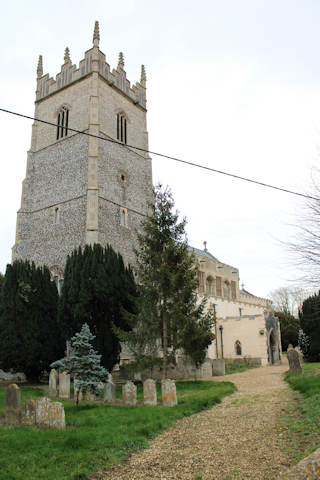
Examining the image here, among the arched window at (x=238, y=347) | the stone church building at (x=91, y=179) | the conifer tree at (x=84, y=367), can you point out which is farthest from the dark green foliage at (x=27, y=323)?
the arched window at (x=238, y=347)

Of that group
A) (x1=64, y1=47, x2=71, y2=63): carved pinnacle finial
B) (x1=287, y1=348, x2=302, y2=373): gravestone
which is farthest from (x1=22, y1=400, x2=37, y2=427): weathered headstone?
(x1=64, y1=47, x2=71, y2=63): carved pinnacle finial

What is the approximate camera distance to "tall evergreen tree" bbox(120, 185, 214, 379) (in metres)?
13.8

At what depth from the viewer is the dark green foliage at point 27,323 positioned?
15.9m

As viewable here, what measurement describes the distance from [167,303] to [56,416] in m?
7.88

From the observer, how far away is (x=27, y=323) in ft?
54.5

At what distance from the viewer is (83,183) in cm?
2427

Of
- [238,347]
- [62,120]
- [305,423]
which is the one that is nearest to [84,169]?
[62,120]

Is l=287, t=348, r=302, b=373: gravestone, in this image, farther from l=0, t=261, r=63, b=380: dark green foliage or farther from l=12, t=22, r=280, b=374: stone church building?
l=0, t=261, r=63, b=380: dark green foliage

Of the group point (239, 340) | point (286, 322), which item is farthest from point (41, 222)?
point (286, 322)

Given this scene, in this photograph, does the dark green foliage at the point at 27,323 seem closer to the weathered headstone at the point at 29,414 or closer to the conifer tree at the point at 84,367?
the conifer tree at the point at 84,367

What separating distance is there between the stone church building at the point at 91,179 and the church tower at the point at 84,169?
66 mm

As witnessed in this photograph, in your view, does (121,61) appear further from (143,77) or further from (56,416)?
(56,416)

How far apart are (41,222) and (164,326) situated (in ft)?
48.0

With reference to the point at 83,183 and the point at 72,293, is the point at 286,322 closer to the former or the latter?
the point at 83,183
